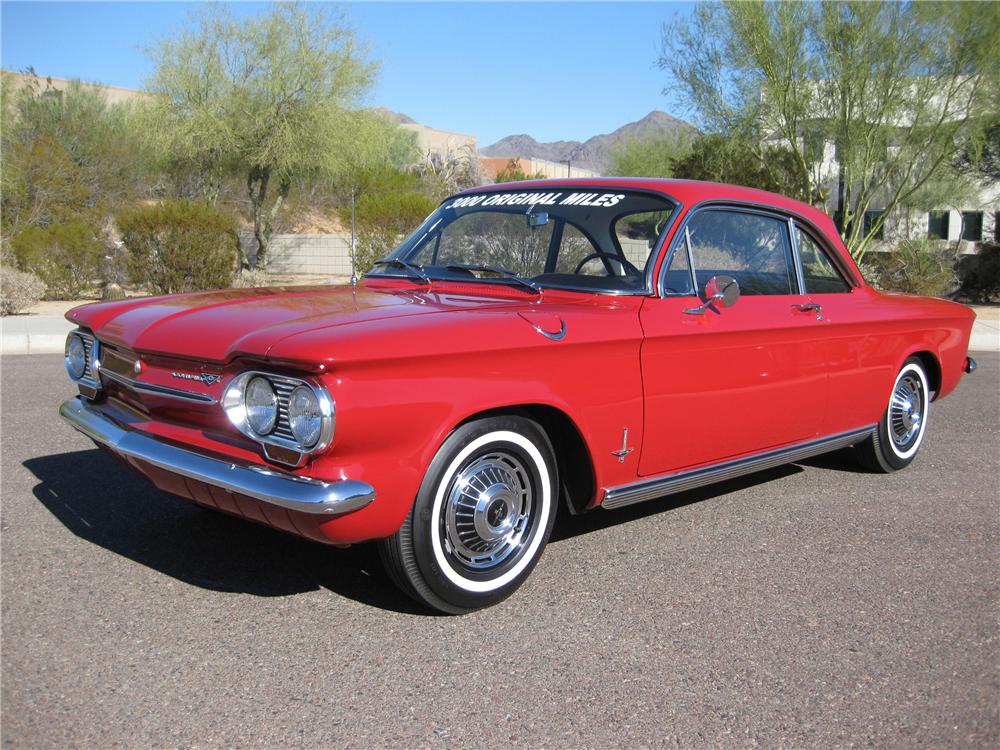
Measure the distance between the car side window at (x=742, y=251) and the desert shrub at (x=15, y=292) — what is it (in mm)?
12804

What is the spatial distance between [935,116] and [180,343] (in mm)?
18426

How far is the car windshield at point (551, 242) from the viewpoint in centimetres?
414

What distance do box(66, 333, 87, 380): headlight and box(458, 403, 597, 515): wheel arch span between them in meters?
1.91

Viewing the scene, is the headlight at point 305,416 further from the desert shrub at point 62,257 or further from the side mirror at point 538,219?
the desert shrub at point 62,257

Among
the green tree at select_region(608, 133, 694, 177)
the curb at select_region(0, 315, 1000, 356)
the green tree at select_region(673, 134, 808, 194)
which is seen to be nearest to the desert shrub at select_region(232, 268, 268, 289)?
the curb at select_region(0, 315, 1000, 356)

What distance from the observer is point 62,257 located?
1686cm

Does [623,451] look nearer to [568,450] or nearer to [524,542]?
[568,450]

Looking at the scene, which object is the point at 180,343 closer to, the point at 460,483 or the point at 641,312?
the point at 460,483

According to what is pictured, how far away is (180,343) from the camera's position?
3.31m

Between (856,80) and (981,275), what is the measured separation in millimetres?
5436

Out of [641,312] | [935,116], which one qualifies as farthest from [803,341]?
[935,116]

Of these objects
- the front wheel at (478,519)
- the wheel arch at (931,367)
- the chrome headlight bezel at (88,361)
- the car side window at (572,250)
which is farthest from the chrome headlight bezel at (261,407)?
the wheel arch at (931,367)

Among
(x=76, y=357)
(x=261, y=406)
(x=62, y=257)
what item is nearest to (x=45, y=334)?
(x=62, y=257)

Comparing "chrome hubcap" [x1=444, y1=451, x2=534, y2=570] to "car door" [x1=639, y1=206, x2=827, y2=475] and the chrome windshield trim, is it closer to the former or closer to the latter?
"car door" [x1=639, y1=206, x2=827, y2=475]
